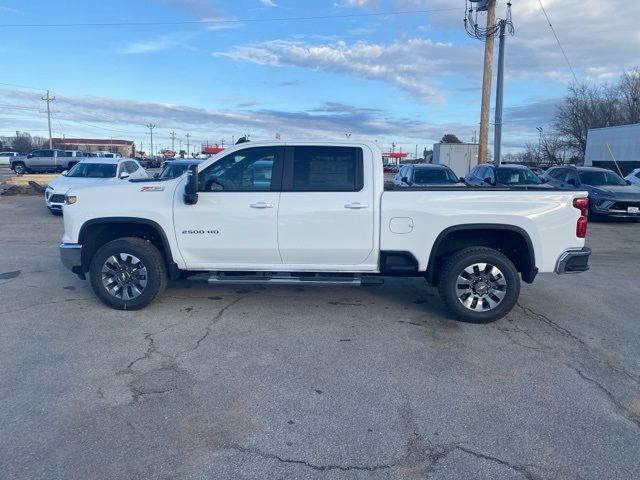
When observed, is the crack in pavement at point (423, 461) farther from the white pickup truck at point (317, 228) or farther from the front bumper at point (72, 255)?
the front bumper at point (72, 255)

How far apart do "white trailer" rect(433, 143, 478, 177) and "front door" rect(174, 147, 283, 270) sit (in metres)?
30.7

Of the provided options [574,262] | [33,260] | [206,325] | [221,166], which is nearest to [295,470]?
[206,325]

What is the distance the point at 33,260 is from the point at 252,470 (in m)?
7.63

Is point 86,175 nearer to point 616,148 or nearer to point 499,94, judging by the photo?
point 499,94

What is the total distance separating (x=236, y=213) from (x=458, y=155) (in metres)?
31.6

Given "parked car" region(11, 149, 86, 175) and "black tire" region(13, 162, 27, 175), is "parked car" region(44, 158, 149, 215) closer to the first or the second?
"parked car" region(11, 149, 86, 175)

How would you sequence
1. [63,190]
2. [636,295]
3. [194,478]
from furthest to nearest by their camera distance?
[63,190]
[636,295]
[194,478]

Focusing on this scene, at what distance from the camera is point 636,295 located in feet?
24.1

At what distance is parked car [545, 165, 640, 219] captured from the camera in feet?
48.2

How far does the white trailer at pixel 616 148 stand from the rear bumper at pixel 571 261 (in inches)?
799

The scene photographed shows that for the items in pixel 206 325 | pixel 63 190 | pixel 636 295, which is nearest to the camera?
pixel 206 325

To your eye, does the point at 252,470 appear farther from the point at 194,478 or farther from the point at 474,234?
the point at 474,234

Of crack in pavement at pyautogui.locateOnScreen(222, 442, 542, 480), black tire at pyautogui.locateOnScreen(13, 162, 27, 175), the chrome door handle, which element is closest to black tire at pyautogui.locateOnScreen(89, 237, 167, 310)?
the chrome door handle

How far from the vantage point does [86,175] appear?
15578 millimetres
